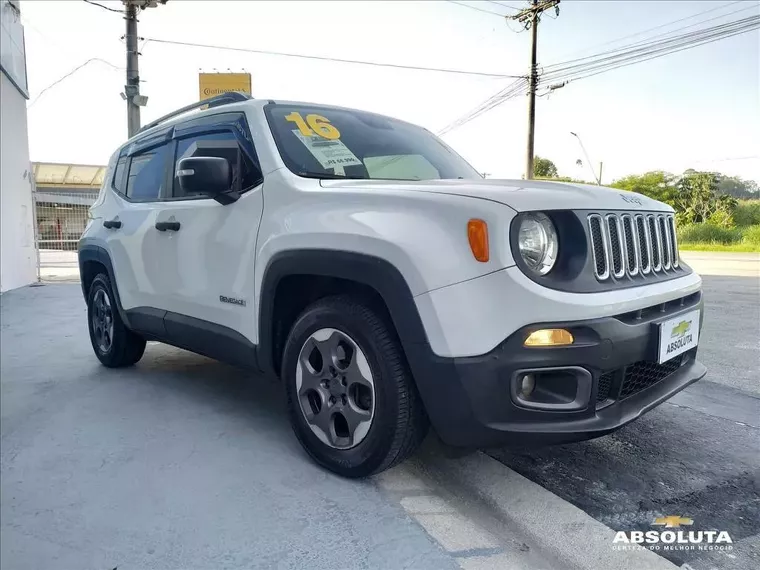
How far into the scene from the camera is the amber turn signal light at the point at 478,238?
1.90 m

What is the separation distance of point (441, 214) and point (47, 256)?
59.9ft

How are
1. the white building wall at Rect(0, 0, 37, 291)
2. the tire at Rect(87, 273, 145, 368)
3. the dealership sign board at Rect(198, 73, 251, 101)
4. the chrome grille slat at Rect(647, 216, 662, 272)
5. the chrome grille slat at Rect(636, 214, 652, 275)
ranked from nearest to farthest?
the chrome grille slat at Rect(636, 214, 652, 275)
the chrome grille slat at Rect(647, 216, 662, 272)
the tire at Rect(87, 273, 145, 368)
the white building wall at Rect(0, 0, 37, 291)
the dealership sign board at Rect(198, 73, 251, 101)

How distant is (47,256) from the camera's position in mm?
16984

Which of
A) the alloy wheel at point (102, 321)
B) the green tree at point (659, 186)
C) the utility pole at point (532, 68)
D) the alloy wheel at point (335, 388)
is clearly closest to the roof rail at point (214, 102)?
the alloy wheel at point (102, 321)

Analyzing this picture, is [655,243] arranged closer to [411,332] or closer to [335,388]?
[411,332]

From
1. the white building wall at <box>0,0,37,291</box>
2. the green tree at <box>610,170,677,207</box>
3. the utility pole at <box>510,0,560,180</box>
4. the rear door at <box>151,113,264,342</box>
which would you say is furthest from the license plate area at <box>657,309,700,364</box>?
the utility pole at <box>510,0,560,180</box>

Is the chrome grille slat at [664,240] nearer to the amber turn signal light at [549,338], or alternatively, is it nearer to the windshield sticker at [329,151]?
the amber turn signal light at [549,338]

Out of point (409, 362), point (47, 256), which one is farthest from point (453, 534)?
point (47, 256)

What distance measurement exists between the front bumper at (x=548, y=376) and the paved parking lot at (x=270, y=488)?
39 cm

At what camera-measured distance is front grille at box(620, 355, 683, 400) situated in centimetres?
210

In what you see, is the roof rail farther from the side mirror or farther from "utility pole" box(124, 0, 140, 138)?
"utility pole" box(124, 0, 140, 138)

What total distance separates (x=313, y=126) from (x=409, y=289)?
1400 mm

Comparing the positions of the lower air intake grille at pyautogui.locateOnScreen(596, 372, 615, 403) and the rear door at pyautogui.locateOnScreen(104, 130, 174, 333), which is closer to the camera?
the lower air intake grille at pyautogui.locateOnScreen(596, 372, 615, 403)

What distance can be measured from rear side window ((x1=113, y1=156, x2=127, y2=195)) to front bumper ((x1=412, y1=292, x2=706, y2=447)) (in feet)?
10.6
